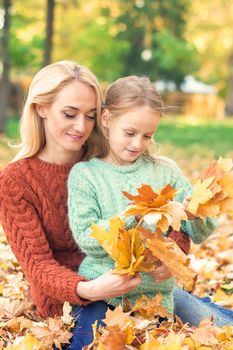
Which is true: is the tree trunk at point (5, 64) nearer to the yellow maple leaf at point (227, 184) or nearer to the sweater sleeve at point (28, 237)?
the sweater sleeve at point (28, 237)

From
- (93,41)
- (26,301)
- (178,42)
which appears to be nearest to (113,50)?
(93,41)

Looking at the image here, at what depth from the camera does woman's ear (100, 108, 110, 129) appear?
3.05 meters

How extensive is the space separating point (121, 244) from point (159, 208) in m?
0.20

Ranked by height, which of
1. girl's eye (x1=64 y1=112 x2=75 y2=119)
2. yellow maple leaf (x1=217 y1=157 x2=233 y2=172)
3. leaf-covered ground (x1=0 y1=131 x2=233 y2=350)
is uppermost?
yellow maple leaf (x1=217 y1=157 x2=233 y2=172)

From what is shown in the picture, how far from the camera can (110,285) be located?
2613 millimetres

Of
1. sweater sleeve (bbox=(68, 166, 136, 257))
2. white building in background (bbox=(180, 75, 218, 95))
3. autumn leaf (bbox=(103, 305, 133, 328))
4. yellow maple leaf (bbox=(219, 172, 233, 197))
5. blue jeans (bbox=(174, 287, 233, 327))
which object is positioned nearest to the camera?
yellow maple leaf (bbox=(219, 172, 233, 197))

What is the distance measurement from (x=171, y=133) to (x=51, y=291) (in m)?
14.7

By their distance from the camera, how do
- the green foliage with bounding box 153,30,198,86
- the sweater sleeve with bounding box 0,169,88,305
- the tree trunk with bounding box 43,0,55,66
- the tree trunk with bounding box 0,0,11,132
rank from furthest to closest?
the green foliage with bounding box 153,30,198,86, the tree trunk with bounding box 43,0,55,66, the tree trunk with bounding box 0,0,11,132, the sweater sleeve with bounding box 0,169,88,305

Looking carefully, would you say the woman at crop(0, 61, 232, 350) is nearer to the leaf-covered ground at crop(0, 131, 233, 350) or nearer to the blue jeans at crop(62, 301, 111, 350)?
the blue jeans at crop(62, 301, 111, 350)

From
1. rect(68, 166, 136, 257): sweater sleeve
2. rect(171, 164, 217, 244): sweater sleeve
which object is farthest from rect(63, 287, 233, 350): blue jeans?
rect(171, 164, 217, 244): sweater sleeve

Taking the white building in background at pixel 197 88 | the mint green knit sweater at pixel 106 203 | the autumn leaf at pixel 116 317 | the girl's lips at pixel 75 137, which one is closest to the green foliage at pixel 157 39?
the white building in background at pixel 197 88

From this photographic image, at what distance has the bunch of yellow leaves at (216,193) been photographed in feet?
7.98

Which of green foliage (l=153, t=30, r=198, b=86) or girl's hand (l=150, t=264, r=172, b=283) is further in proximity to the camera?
green foliage (l=153, t=30, r=198, b=86)

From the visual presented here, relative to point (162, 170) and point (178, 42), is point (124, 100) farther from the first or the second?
point (178, 42)
